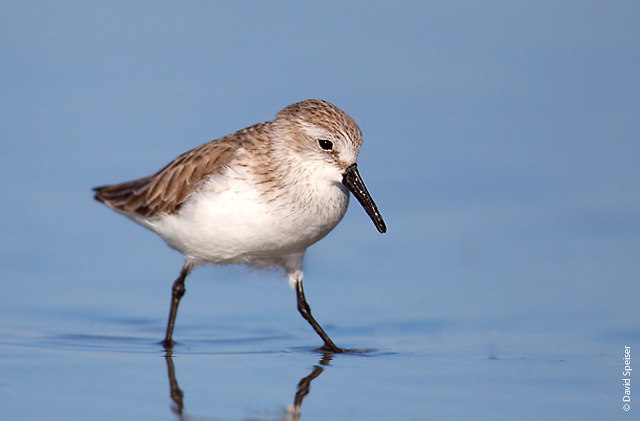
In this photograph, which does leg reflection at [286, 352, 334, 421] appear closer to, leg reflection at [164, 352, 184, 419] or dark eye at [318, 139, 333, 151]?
leg reflection at [164, 352, 184, 419]

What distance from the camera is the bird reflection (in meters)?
6.06

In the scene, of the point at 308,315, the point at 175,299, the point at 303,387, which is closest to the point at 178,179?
the point at 175,299

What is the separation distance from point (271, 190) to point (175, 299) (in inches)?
66.8

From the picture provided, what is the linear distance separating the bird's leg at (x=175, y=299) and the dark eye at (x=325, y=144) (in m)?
1.59

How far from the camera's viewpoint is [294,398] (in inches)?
252

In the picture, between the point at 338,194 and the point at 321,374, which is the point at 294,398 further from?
the point at 338,194

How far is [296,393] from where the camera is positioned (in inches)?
256

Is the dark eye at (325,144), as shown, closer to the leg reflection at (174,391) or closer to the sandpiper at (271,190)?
the sandpiper at (271,190)

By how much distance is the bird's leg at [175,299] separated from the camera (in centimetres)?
816

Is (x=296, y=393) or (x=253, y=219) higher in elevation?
(x=253, y=219)

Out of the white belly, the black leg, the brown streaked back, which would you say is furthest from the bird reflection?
the brown streaked back

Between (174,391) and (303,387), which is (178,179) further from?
(303,387)

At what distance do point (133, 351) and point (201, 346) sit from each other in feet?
1.78

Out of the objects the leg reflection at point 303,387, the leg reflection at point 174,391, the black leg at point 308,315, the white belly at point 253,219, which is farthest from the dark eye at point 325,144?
the leg reflection at point 174,391
